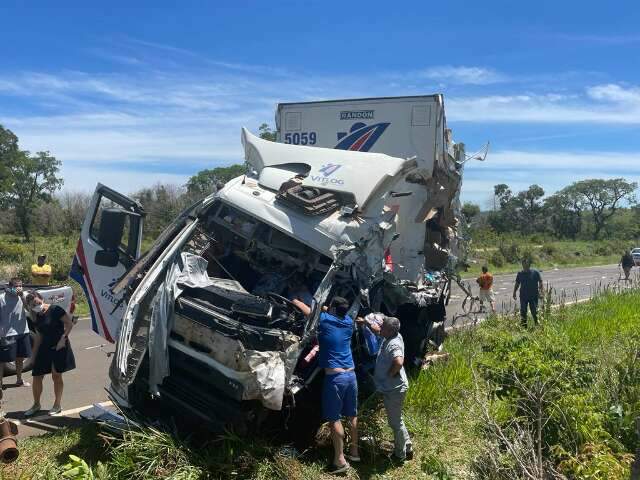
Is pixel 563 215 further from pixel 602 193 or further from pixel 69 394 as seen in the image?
pixel 69 394

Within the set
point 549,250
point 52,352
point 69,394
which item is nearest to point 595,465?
point 52,352

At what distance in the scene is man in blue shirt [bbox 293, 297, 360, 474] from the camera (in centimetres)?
488

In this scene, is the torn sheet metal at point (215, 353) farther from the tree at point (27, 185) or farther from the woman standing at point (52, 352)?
the tree at point (27, 185)

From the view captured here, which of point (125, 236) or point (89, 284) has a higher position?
point (125, 236)

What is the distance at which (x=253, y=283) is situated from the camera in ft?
20.1

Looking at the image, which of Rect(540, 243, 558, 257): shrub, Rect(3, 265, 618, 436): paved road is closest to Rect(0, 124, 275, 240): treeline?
Rect(3, 265, 618, 436): paved road

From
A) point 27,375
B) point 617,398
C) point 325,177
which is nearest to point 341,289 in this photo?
point 325,177

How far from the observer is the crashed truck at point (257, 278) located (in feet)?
15.1

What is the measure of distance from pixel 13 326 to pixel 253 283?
10.4 feet

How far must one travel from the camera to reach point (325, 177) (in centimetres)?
595

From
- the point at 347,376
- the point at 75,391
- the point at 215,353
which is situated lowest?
the point at 75,391

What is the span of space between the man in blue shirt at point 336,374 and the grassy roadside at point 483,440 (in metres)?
0.27

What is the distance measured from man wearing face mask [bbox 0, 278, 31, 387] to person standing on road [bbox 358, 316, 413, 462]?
14.7 ft

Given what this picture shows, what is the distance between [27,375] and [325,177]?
5.08 metres
